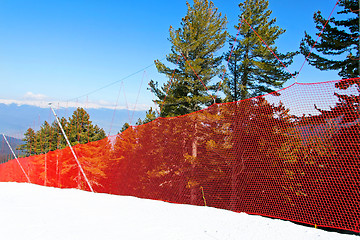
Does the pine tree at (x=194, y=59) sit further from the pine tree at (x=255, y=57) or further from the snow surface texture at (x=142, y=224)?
the snow surface texture at (x=142, y=224)

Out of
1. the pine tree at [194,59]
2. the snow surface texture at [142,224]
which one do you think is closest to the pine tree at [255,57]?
the pine tree at [194,59]

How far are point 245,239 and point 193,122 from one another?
5894mm

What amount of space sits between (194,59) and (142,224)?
43.3 ft

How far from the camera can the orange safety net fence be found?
207 inches

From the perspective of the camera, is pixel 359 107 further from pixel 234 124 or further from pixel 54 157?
pixel 54 157

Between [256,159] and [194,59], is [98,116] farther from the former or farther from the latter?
[256,159]

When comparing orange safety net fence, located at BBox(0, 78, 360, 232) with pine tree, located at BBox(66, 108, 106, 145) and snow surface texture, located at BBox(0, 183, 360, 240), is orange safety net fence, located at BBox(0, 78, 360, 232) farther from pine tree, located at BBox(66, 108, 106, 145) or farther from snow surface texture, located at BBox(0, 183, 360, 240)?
pine tree, located at BBox(66, 108, 106, 145)

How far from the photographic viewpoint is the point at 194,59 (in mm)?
16141

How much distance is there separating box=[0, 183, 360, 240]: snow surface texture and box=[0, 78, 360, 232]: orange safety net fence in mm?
913

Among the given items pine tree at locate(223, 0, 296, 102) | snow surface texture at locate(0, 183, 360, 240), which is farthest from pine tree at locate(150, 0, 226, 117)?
snow surface texture at locate(0, 183, 360, 240)

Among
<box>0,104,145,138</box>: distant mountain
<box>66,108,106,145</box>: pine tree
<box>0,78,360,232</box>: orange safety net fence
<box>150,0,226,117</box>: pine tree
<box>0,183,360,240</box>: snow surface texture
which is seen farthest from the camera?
<box>66,108,106,145</box>: pine tree

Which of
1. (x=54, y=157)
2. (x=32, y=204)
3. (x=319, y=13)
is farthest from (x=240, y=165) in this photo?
(x=54, y=157)

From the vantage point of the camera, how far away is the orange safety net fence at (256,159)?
17.3 ft

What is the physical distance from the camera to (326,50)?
10523 millimetres
